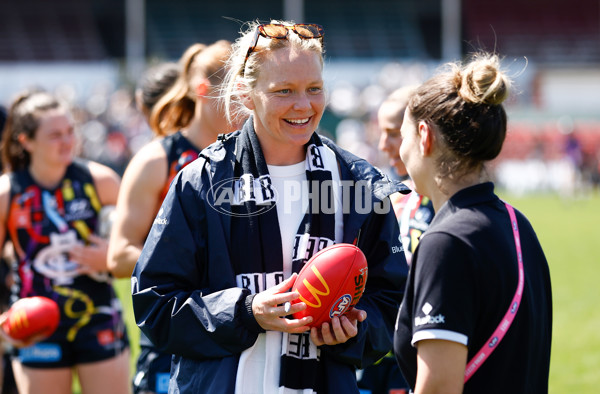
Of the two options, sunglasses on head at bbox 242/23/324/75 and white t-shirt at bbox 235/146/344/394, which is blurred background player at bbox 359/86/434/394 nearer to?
white t-shirt at bbox 235/146/344/394

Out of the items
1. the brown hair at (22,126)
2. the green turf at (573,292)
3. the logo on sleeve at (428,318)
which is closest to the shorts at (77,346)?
the brown hair at (22,126)

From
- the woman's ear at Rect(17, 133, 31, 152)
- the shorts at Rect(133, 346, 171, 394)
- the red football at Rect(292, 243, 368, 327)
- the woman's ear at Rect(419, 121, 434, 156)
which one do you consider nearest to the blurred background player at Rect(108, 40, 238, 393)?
the shorts at Rect(133, 346, 171, 394)

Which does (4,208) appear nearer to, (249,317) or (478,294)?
(249,317)

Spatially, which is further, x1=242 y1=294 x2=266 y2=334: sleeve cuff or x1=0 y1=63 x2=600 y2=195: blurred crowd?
x1=0 y1=63 x2=600 y2=195: blurred crowd

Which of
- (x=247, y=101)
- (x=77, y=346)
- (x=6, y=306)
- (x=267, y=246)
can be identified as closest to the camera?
(x=267, y=246)

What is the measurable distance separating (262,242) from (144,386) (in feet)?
5.13

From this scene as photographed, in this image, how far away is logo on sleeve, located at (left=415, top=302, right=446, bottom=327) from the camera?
Answer: 213 cm

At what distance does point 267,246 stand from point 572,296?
8034 millimetres

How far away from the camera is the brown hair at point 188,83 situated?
12.2ft

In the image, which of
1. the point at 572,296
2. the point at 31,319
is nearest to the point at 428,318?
the point at 31,319

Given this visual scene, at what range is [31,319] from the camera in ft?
12.8

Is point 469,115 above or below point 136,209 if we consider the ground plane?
above

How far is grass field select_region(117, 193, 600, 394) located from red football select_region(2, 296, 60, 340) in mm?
3057

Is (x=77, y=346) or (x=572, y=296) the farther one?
(x=572, y=296)
